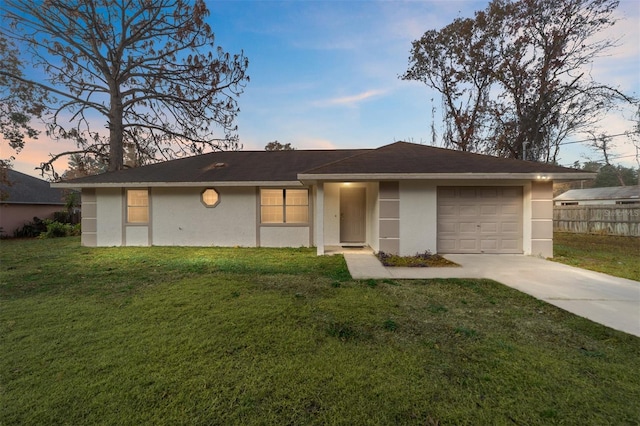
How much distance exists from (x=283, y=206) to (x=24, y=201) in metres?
17.0

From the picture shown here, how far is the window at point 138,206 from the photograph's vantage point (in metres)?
10.9

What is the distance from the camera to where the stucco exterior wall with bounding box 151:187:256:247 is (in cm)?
1050

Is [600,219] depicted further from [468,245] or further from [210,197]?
[210,197]

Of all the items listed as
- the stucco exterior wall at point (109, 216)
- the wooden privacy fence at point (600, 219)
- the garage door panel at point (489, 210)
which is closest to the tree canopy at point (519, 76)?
the wooden privacy fence at point (600, 219)

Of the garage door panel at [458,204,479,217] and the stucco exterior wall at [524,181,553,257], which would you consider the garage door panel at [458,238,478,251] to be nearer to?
the garage door panel at [458,204,479,217]

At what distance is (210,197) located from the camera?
34.6 feet

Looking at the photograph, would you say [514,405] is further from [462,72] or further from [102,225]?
[462,72]

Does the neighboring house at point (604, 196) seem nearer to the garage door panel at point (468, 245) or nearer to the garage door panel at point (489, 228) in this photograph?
the garage door panel at point (489, 228)

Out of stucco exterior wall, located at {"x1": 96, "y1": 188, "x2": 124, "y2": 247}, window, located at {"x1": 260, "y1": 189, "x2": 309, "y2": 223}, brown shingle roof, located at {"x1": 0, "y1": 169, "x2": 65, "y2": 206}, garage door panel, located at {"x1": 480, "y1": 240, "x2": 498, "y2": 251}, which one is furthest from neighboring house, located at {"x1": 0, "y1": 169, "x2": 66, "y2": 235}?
garage door panel, located at {"x1": 480, "y1": 240, "x2": 498, "y2": 251}

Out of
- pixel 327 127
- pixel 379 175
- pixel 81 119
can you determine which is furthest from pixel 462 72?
pixel 81 119

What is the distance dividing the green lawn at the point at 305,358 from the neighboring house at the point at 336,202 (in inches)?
140

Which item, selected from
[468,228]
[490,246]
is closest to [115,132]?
[468,228]

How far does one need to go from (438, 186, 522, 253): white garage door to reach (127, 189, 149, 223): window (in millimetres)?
10878

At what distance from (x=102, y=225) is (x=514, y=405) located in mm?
13306
